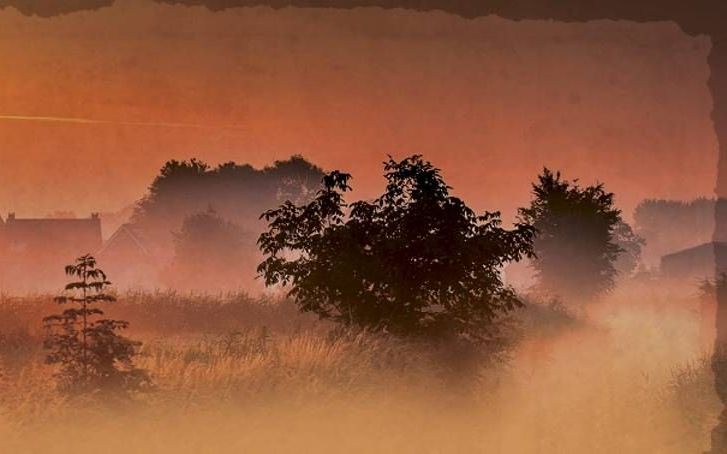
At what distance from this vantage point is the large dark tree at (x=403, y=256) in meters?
17.4

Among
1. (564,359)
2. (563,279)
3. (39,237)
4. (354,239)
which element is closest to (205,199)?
(39,237)

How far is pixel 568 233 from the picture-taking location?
39.1 metres

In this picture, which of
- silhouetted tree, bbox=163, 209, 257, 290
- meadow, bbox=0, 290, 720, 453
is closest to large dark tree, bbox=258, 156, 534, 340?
meadow, bbox=0, 290, 720, 453

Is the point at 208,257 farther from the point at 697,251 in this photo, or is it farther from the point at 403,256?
the point at 403,256

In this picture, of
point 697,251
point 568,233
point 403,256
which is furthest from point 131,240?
point 403,256

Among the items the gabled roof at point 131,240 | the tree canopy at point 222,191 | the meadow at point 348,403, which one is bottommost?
the meadow at point 348,403

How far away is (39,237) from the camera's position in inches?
2436

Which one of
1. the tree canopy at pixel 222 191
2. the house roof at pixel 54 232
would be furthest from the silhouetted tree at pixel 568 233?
the house roof at pixel 54 232

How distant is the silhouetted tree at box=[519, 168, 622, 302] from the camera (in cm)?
3906

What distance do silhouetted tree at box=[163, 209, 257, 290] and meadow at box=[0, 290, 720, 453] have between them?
30.4m

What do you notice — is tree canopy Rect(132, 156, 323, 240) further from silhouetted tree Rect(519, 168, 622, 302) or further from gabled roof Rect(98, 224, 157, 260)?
silhouetted tree Rect(519, 168, 622, 302)

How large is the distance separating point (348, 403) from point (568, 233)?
25.9m

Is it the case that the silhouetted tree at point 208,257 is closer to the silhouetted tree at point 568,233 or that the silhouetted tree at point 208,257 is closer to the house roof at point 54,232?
the house roof at point 54,232

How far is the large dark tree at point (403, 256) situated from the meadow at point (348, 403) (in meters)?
0.67
